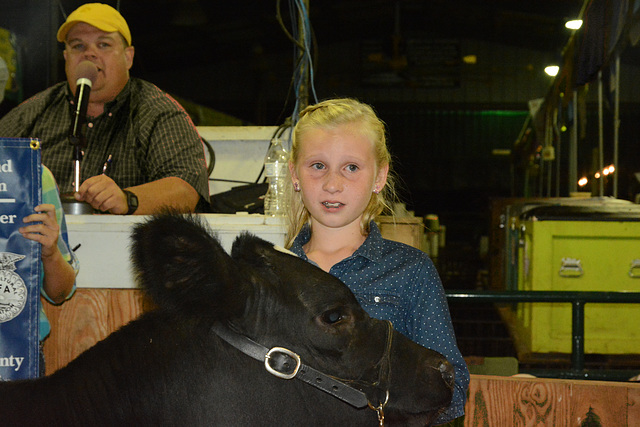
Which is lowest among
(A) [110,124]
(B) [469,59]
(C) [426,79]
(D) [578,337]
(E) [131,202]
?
(D) [578,337]

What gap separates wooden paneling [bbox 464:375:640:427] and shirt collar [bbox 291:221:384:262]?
1.01 m

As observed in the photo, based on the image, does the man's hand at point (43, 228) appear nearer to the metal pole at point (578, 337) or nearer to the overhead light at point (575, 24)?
the metal pole at point (578, 337)

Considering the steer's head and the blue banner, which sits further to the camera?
the blue banner

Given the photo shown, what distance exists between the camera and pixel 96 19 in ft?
10.3

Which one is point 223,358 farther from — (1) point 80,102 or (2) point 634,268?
(2) point 634,268

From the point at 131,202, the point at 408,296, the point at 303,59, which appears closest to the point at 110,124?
the point at 131,202

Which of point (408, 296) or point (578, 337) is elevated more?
point (408, 296)

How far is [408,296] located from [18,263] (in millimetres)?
1293

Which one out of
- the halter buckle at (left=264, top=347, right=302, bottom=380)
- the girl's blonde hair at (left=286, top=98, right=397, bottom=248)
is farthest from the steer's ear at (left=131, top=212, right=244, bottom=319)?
the girl's blonde hair at (left=286, top=98, right=397, bottom=248)

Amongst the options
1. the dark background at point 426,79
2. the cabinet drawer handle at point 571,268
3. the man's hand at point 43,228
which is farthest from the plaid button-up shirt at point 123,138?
the dark background at point 426,79

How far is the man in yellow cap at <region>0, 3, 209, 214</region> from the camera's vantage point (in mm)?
3100

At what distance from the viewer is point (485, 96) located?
21500 mm

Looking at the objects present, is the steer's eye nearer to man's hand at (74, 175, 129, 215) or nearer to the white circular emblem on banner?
the white circular emblem on banner

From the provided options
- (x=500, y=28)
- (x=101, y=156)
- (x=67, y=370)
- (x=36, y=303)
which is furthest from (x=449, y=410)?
(x=500, y=28)
